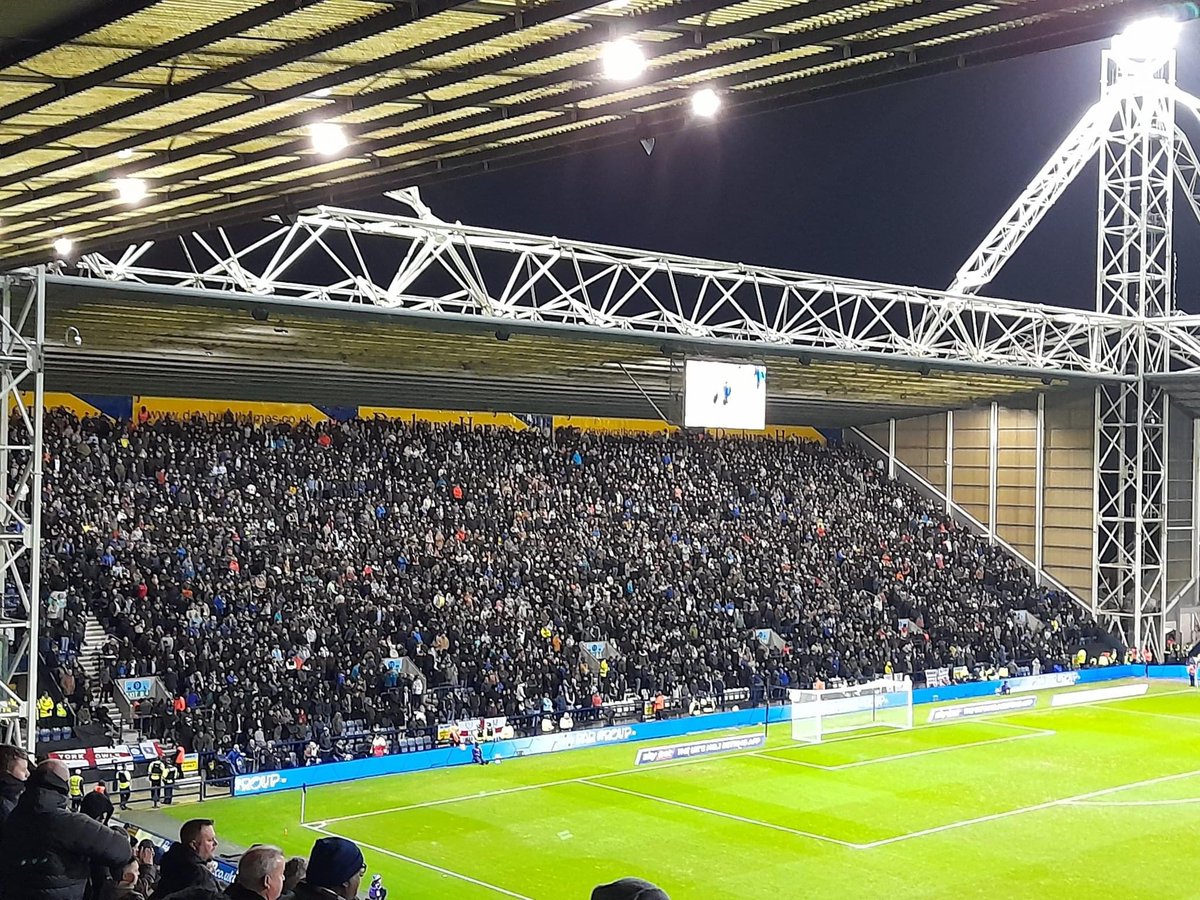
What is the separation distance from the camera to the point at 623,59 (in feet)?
32.3

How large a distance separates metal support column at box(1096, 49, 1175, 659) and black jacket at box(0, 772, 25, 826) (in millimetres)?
44680

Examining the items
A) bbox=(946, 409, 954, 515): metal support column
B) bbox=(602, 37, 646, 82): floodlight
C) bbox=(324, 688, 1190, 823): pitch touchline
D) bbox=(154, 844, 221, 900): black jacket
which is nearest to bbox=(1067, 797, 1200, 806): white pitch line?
bbox=(324, 688, 1190, 823): pitch touchline

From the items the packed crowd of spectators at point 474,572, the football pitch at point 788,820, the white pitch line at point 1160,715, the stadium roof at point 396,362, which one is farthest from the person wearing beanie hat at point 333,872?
the white pitch line at point 1160,715

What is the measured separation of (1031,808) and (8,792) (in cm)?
2317

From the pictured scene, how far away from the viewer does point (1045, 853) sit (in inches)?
947

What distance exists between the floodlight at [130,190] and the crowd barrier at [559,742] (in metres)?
15.3

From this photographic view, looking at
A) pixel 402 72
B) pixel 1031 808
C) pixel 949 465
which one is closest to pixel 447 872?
pixel 1031 808

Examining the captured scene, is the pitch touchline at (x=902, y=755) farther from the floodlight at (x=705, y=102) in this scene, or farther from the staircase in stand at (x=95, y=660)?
the floodlight at (x=705, y=102)

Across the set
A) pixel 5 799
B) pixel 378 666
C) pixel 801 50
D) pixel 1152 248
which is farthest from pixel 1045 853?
pixel 1152 248

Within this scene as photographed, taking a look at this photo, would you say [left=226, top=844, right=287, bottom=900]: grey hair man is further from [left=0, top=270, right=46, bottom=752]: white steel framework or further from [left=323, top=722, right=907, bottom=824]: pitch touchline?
[left=323, top=722, right=907, bottom=824]: pitch touchline

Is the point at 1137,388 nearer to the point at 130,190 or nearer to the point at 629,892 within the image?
the point at 130,190

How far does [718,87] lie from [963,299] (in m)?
32.5

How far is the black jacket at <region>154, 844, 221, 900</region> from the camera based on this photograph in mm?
7285

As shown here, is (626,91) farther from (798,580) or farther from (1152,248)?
(1152,248)
